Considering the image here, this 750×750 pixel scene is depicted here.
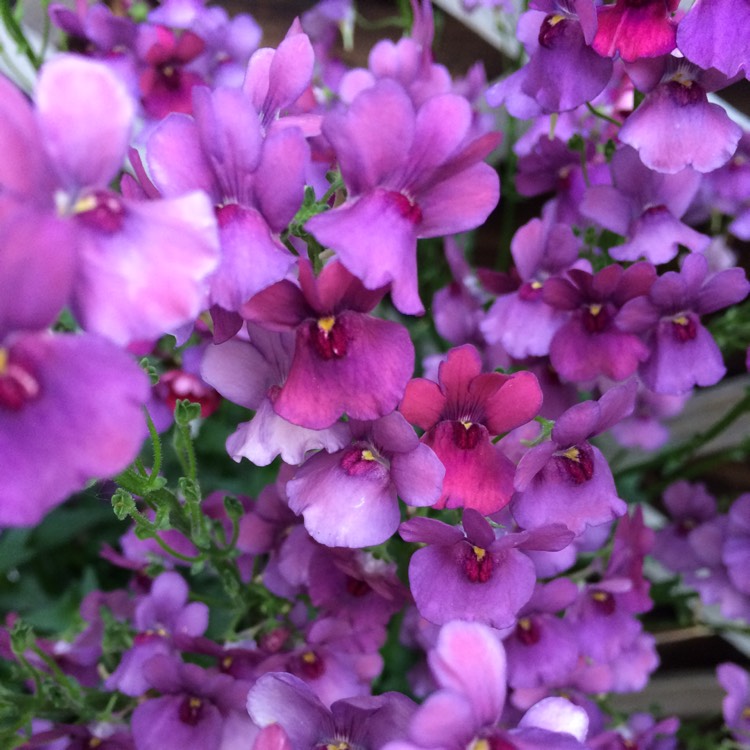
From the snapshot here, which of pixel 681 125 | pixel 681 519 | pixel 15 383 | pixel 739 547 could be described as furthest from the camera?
pixel 681 519

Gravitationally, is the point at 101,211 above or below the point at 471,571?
above

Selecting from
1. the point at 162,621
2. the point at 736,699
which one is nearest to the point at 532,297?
the point at 162,621

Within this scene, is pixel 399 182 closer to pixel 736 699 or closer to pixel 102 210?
pixel 102 210

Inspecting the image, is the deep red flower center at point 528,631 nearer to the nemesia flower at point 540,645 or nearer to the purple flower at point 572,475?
the nemesia flower at point 540,645

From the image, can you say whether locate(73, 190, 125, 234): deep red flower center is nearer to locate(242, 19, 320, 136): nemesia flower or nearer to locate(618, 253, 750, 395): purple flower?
locate(242, 19, 320, 136): nemesia flower

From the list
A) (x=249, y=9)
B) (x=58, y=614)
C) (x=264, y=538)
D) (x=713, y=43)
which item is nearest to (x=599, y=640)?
(x=264, y=538)
